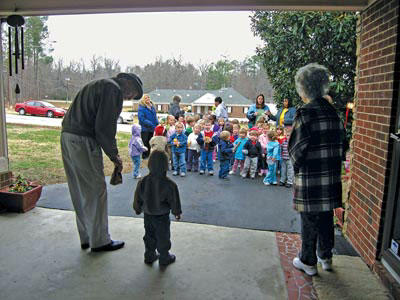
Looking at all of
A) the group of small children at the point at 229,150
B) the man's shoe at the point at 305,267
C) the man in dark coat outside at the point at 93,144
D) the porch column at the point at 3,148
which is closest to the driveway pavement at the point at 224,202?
Result: the group of small children at the point at 229,150

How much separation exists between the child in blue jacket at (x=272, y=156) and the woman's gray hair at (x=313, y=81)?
9.79ft

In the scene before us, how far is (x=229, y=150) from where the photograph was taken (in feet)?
18.5

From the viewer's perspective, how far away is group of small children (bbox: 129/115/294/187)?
531 cm

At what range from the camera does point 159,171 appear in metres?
2.48

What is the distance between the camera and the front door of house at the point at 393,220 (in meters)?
2.25

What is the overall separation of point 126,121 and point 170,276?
1912cm

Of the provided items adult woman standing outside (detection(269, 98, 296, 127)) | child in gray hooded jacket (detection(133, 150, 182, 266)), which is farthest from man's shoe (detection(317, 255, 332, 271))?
adult woman standing outside (detection(269, 98, 296, 127))

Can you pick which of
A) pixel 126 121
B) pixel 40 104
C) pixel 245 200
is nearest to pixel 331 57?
pixel 245 200

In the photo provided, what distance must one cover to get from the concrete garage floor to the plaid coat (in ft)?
2.21

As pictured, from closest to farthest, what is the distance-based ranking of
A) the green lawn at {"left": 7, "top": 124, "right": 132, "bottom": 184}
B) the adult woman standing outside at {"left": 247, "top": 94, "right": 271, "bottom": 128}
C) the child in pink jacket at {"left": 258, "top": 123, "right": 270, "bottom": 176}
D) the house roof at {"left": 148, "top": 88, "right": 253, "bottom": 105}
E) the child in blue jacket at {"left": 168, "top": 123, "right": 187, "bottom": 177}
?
the child in blue jacket at {"left": 168, "top": 123, "right": 187, "bottom": 177}, the child in pink jacket at {"left": 258, "top": 123, "right": 270, "bottom": 176}, the green lawn at {"left": 7, "top": 124, "right": 132, "bottom": 184}, the adult woman standing outside at {"left": 247, "top": 94, "right": 271, "bottom": 128}, the house roof at {"left": 148, "top": 88, "right": 253, "bottom": 105}

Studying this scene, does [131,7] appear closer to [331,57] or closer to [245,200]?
[245,200]

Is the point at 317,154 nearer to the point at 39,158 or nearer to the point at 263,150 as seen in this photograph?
the point at 263,150

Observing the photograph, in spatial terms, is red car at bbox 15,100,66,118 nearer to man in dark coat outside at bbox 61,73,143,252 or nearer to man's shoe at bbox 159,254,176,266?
man in dark coat outside at bbox 61,73,143,252

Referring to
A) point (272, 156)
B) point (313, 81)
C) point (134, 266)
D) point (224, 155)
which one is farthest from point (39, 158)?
point (313, 81)
